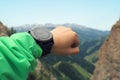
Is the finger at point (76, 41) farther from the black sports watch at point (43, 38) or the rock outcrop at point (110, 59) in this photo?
the rock outcrop at point (110, 59)

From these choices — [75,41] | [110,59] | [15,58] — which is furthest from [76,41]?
[110,59]

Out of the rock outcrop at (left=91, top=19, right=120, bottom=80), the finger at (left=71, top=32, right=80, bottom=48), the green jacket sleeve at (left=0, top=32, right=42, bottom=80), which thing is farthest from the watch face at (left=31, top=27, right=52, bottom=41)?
the rock outcrop at (left=91, top=19, right=120, bottom=80)

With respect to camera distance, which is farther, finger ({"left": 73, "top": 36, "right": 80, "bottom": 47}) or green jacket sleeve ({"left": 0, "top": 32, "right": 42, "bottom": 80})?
finger ({"left": 73, "top": 36, "right": 80, "bottom": 47})

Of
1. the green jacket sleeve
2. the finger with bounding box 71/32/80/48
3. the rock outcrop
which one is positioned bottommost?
the rock outcrop

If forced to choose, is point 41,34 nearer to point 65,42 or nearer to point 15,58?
point 65,42

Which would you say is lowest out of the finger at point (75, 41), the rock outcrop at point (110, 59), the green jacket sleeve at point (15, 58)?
the rock outcrop at point (110, 59)

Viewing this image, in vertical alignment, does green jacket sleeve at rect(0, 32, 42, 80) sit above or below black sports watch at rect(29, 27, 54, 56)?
above

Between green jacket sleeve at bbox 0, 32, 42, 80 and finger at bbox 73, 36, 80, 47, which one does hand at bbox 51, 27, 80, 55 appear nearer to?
finger at bbox 73, 36, 80, 47

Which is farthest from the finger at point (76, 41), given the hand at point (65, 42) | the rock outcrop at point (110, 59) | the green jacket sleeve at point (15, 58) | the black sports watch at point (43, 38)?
the rock outcrop at point (110, 59)
